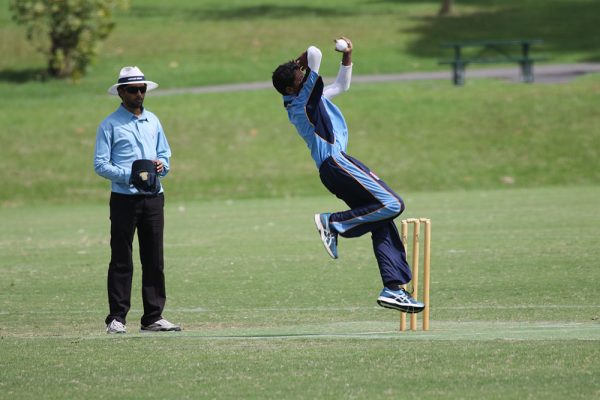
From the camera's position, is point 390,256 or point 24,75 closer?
point 390,256

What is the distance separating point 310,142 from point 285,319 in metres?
2.10

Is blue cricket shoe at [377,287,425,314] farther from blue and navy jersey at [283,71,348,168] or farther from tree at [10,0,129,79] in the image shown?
tree at [10,0,129,79]

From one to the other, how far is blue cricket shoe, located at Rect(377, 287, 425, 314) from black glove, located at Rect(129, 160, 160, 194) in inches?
87.7

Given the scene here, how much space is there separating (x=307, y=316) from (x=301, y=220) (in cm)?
1069

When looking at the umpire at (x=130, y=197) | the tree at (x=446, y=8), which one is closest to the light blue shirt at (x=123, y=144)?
the umpire at (x=130, y=197)

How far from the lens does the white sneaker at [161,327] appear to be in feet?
35.9

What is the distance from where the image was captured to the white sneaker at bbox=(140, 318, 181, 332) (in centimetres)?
1095

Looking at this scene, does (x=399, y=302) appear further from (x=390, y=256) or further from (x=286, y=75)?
(x=286, y=75)

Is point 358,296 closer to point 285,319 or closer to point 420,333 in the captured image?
point 285,319

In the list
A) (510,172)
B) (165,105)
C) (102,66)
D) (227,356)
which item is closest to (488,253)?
(227,356)

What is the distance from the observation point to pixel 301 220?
883 inches

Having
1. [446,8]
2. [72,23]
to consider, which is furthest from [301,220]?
[446,8]

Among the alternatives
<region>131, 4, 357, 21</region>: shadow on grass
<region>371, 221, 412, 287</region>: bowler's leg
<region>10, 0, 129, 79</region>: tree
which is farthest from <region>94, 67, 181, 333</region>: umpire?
<region>131, 4, 357, 21</region>: shadow on grass

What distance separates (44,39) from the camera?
4847 cm
